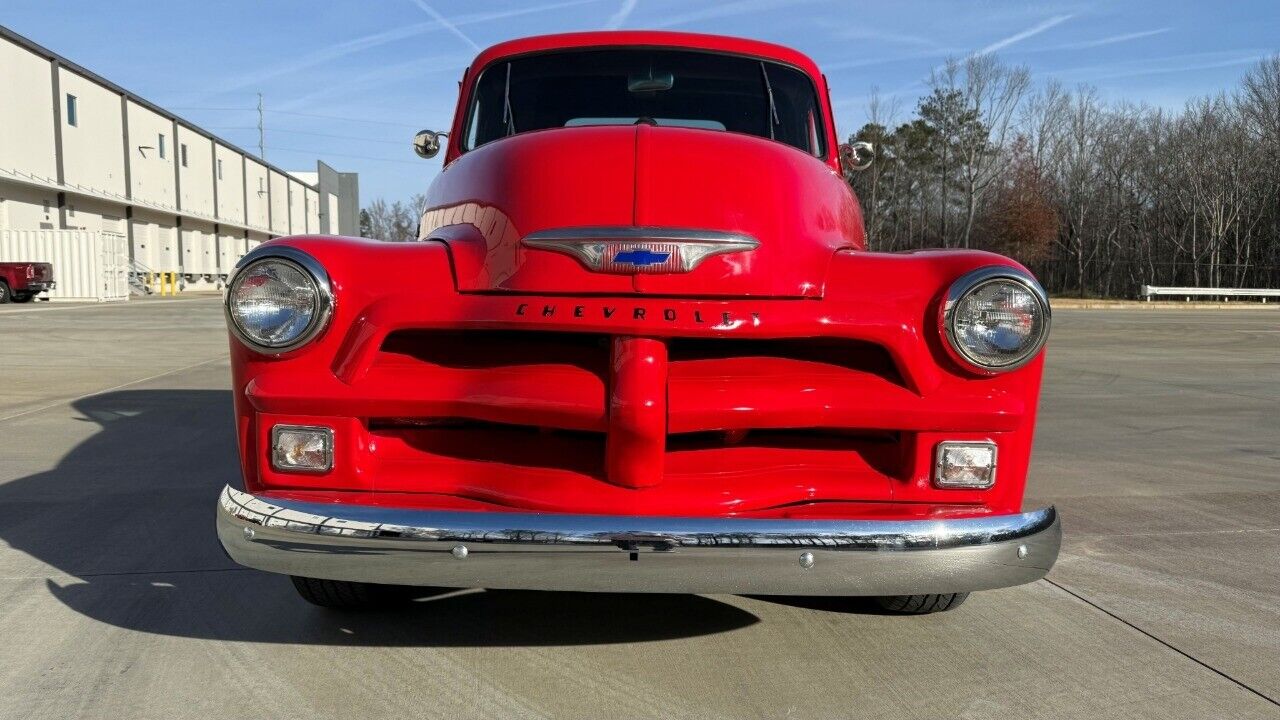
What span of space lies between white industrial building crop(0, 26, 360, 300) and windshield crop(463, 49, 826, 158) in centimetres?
2109

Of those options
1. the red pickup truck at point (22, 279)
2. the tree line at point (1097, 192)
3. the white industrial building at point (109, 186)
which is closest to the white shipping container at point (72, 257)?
the white industrial building at point (109, 186)

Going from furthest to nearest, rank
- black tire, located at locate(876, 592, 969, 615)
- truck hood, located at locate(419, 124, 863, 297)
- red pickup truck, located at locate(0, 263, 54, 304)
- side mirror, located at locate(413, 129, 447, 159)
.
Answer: red pickup truck, located at locate(0, 263, 54, 304)
side mirror, located at locate(413, 129, 447, 159)
black tire, located at locate(876, 592, 969, 615)
truck hood, located at locate(419, 124, 863, 297)

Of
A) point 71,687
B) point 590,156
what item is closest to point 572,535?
point 590,156

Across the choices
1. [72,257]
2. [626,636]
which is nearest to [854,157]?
[626,636]

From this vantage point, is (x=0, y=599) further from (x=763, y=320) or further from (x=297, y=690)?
(x=763, y=320)

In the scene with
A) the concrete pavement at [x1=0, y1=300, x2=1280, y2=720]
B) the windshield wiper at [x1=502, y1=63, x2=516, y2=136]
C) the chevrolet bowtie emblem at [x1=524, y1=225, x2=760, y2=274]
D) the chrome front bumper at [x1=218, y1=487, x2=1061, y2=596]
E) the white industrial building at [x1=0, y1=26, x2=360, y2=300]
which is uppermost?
the white industrial building at [x1=0, y1=26, x2=360, y2=300]

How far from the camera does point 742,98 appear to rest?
394 centimetres

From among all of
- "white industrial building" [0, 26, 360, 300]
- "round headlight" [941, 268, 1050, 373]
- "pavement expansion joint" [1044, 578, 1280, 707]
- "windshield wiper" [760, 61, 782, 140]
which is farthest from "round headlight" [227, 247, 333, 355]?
"white industrial building" [0, 26, 360, 300]

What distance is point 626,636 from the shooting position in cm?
280

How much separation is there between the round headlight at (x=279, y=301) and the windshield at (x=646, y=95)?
5.31ft

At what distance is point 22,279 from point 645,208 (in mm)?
28581

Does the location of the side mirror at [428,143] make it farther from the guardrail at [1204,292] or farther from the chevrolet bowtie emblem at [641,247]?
the guardrail at [1204,292]

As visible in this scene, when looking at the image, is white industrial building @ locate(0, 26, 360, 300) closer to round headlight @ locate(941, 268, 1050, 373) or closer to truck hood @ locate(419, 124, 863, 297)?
truck hood @ locate(419, 124, 863, 297)

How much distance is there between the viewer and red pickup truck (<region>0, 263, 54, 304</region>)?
2578 centimetres
